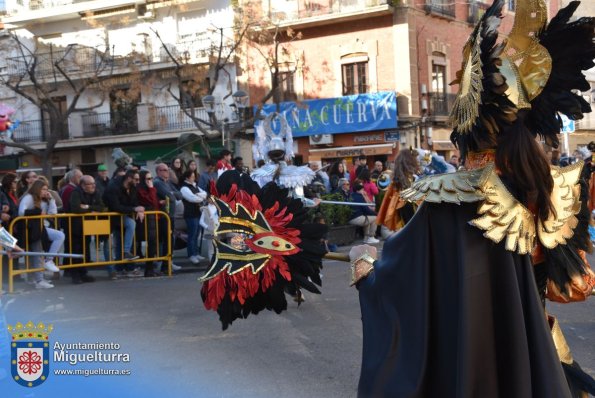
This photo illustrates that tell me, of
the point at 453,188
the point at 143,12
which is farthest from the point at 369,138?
the point at 453,188

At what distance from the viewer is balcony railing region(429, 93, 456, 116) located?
2858cm

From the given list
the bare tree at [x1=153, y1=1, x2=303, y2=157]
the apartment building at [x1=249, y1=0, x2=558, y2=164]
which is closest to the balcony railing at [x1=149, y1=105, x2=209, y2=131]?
the bare tree at [x1=153, y1=1, x2=303, y2=157]

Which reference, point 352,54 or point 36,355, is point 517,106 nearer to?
point 36,355

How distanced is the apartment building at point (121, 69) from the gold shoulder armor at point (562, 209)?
26759mm

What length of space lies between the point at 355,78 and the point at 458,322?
26575mm

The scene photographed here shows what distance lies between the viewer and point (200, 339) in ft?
22.0

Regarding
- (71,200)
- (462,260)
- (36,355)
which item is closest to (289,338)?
(36,355)

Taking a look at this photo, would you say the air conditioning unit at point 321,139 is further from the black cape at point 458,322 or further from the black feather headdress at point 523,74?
the black cape at point 458,322

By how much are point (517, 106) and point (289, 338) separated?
405 cm

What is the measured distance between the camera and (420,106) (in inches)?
1115

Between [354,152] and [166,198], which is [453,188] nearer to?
[166,198]

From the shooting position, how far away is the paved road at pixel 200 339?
518 centimetres

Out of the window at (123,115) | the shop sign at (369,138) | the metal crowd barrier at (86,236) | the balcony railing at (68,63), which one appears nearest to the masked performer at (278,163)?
the metal crowd barrier at (86,236)

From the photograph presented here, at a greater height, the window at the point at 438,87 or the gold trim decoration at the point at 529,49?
the window at the point at 438,87
